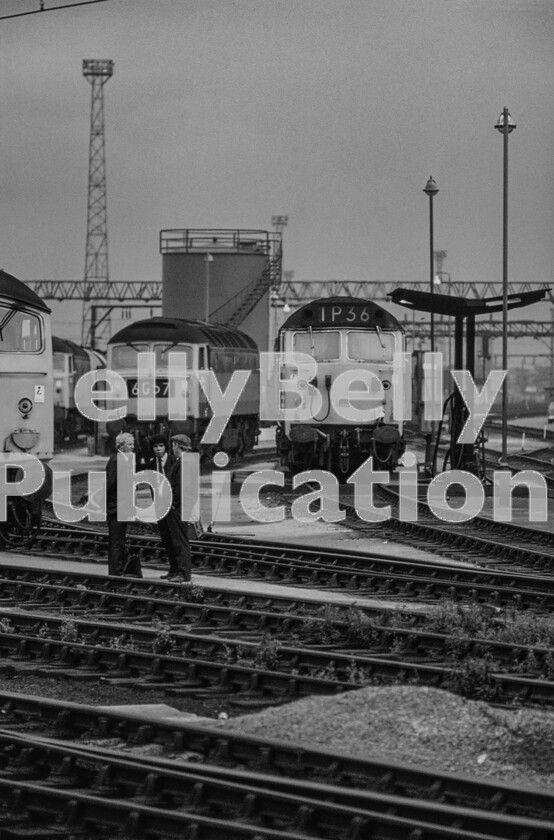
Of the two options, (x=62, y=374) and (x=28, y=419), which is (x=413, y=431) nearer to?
(x=62, y=374)

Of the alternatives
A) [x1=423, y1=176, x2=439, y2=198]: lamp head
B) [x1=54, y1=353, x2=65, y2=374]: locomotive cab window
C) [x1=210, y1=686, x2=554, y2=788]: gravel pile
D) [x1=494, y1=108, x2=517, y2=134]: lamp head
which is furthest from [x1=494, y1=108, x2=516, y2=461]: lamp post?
[x1=210, y1=686, x2=554, y2=788]: gravel pile

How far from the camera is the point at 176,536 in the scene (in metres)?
15.2

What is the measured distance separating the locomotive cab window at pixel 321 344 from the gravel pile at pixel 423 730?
1998cm

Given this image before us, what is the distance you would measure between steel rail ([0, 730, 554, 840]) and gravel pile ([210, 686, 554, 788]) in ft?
2.84

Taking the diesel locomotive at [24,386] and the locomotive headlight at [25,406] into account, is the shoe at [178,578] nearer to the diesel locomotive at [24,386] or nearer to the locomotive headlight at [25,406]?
the diesel locomotive at [24,386]

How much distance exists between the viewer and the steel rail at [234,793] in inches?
257

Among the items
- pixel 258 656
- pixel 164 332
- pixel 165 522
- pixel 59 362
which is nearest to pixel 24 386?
pixel 165 522

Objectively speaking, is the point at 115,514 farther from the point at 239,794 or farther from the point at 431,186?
the point at 431,186

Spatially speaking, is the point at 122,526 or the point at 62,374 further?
the point at 62,374

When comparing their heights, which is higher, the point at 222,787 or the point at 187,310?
the point at 187,310

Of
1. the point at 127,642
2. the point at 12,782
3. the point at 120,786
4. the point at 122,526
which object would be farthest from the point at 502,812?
the point at 122,526

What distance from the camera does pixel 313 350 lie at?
2917 centimetres

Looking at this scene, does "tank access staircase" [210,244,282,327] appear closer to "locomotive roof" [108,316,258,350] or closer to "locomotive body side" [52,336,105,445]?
"locomotive body side" [52,336,105,445]

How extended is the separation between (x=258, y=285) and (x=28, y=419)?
5642cm
